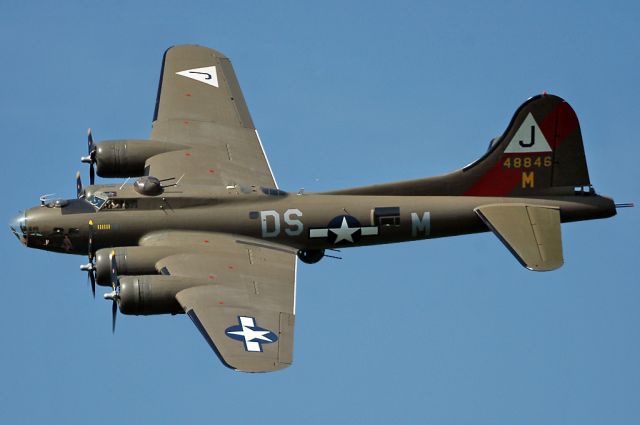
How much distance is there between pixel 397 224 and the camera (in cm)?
6228

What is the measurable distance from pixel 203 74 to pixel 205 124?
320 cm

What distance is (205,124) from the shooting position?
6638cm

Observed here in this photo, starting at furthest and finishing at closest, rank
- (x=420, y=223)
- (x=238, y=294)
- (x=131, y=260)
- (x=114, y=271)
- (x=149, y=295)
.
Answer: (x=420, y=223) < (x=131, y=260) < (x=114, y=271) < (x=238, y=294) < (x=149, y=295)

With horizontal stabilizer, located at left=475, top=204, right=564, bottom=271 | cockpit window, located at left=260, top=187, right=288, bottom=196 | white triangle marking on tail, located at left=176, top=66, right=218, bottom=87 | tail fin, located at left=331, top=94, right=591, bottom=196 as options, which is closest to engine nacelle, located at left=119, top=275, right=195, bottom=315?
cockpit window, located at left=260, top=187, right=288, bottom=196

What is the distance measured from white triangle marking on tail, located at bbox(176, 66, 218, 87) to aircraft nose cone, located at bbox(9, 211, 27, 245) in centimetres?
1025

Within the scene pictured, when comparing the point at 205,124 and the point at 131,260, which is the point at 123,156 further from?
the point at 131,260

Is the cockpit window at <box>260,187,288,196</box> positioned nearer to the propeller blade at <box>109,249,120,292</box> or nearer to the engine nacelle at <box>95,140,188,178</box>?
the engine nacelle at <box>95,140,188,178</box>

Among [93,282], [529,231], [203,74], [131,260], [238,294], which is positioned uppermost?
[203,74]

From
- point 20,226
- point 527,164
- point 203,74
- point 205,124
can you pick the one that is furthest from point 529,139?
point 20,226

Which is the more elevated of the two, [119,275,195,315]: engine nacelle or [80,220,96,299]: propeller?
[80,220,96,299]: propeller

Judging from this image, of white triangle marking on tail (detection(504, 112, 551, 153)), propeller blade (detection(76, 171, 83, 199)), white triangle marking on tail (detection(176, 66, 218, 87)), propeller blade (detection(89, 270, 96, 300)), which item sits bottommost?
propeller blade (detection(89, 270, 96, 300))

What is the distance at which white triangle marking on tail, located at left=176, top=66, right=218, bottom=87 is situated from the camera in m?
68.5

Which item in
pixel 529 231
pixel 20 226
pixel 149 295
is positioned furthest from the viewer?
pixel 20 226

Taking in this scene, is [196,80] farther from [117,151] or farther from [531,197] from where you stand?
[531,197]
